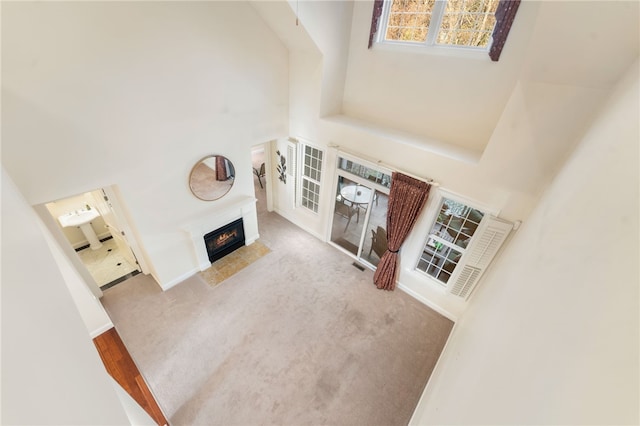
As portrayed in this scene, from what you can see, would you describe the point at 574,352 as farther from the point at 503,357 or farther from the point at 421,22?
the point at 421,22

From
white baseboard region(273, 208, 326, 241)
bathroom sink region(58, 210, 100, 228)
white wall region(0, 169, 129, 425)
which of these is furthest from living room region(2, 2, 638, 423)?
bathroom sink region(58, 210, 100, 228)

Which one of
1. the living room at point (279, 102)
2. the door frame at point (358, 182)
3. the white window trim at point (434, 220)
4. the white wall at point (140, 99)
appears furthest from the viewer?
the door frame at point (358, 182)

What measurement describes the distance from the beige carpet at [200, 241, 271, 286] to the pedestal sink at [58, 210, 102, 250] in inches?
93.8

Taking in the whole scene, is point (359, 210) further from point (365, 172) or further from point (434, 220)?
point (434, 220)

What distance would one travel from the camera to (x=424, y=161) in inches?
138

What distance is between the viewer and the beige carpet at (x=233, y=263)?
4.62 meters

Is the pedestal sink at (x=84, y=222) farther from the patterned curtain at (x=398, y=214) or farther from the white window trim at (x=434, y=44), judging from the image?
the white window trim at (x=434, y=44)

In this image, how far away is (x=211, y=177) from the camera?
13.8 feet

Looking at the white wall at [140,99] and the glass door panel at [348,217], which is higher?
the white wall at [140,99]

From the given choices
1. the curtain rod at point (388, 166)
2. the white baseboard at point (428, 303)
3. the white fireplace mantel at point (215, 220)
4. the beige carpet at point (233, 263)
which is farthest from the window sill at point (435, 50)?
the beige carpet at point (233, 263)

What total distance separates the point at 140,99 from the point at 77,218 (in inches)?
132

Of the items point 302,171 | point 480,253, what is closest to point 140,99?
point 302,171

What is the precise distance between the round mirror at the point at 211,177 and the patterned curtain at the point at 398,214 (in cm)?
260

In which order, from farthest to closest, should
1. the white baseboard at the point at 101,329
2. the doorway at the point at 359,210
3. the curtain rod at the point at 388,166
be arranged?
1. the doorway at the point at 359,210
2. the white baseboard at the point at 101,329
3. the curtain rod at the point at 388,166
